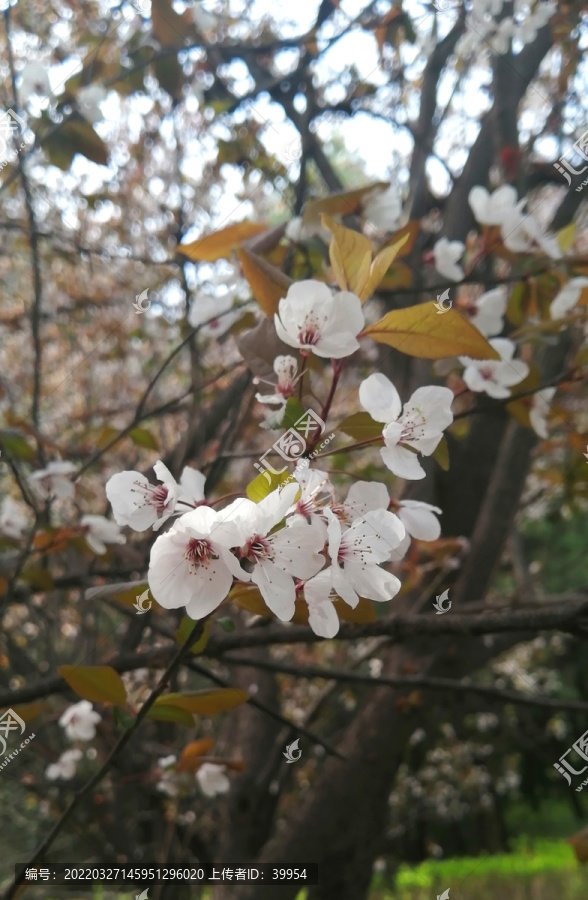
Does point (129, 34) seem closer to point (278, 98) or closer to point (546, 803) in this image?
point (278, 98)

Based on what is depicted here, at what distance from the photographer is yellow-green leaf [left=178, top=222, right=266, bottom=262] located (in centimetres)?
100

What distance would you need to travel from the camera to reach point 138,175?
2.92 meters

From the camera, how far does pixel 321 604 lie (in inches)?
21.4

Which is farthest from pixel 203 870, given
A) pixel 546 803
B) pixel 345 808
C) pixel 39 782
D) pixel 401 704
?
pixel 546 803

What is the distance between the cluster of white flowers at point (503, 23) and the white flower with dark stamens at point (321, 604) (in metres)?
1.76

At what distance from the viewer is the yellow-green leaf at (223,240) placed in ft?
3.30

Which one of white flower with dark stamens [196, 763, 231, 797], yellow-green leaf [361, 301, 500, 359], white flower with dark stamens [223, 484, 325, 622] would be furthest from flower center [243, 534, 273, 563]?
white flower with dark stamens [196, 763, 231, 797]

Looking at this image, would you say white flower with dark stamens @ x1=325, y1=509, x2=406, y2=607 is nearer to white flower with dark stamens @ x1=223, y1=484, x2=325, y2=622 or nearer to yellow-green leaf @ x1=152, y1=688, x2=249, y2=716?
white flower with dark stamens @ x1=223, y1=484, x2=325, y2=622

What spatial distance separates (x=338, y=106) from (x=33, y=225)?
872mm

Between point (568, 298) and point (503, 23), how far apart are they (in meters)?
1.26

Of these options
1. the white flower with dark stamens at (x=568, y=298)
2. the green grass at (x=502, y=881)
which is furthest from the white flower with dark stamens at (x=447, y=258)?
the green grass at (x=502, y=881)

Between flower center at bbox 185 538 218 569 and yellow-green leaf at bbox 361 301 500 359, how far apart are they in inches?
9.5

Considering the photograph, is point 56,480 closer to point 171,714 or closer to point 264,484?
point 171,714

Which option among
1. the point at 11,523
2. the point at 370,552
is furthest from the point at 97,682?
the point at 11,523
